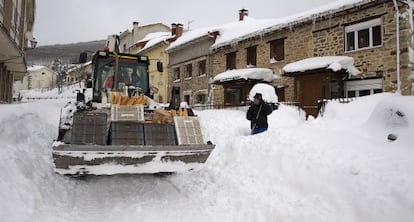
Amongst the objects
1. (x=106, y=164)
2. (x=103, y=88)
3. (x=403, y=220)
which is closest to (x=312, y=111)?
(x=103, y=88)

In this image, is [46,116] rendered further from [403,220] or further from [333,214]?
[403,220]

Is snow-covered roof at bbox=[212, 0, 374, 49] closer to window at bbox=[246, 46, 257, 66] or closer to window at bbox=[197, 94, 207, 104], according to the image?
window at bbox=[246, 46, 257, 66]

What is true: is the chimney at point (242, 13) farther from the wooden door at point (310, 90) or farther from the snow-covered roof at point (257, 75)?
the wooden door at point (310, 90)

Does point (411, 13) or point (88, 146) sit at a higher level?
point (411, 13)

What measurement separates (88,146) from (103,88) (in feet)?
11.3

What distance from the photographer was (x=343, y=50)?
45.1 ft

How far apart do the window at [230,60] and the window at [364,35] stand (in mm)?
7720

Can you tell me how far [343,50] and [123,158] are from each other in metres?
12.3

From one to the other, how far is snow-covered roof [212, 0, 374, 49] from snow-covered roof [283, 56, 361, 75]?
6.94ft

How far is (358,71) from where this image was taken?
1305cm

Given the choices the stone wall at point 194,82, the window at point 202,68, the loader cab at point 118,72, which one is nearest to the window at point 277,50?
the stone wall at point 194,82

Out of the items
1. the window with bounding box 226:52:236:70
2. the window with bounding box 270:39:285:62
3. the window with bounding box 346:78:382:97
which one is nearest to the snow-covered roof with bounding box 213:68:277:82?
the window with bounding box 270:39:285:62

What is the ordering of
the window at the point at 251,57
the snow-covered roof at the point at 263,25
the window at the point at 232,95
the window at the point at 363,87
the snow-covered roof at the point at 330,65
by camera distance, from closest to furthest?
the snow-covered roof at the point at 330,65 → the window at the point at 363,87 → the snow-covered roof at the point at 263,25 → the window at the point at 251,57 → the window at the point at 232,95

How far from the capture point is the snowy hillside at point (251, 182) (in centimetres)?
409
